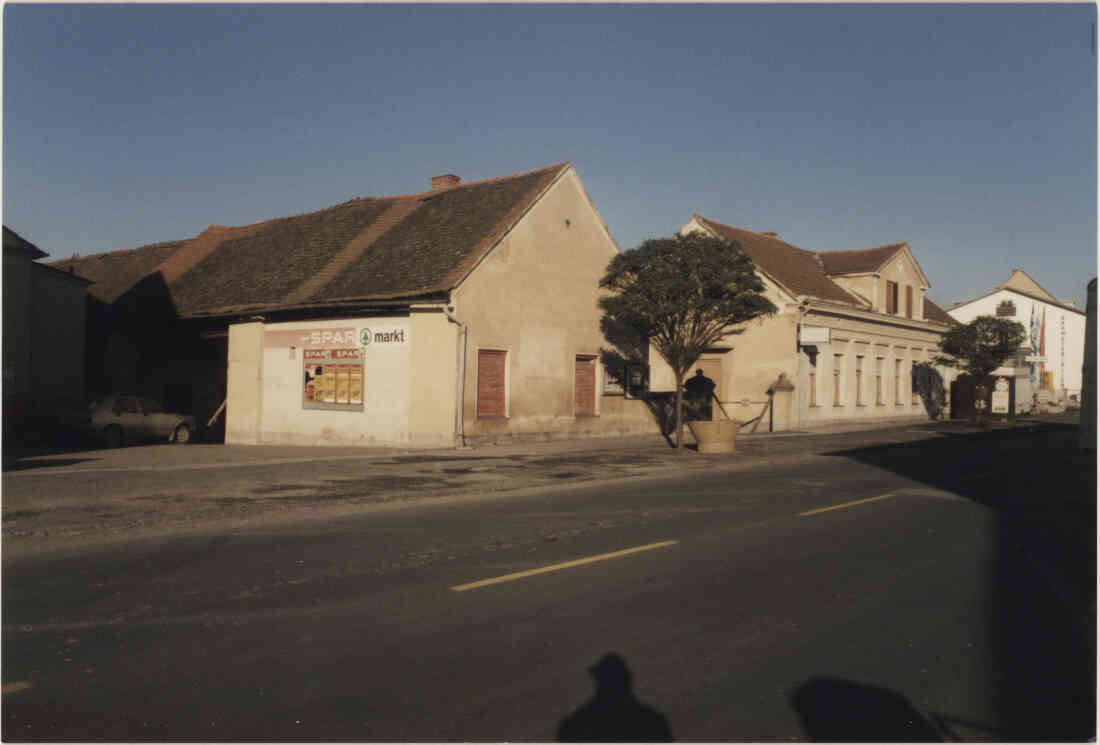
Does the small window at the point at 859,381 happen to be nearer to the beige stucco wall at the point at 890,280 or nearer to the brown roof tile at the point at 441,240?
the beige stucco wall at the point at 890,280

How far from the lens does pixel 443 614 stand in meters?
6.33

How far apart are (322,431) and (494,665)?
19.0 metres

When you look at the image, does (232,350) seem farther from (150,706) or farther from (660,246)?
(150,706)

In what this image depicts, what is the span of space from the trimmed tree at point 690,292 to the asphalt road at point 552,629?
10.3 metres

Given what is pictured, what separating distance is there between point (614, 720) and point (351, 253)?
23355 mm

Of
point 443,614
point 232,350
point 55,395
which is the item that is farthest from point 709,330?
point 55,395

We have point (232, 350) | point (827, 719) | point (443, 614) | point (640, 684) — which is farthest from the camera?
point (232, 350)

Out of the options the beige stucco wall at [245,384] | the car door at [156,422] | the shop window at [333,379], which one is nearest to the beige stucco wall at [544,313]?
the shop window at [333,379]

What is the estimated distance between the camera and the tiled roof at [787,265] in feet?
113

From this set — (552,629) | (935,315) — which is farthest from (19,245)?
(935,315)

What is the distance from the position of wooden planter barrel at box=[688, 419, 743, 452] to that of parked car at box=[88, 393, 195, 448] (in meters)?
15.1

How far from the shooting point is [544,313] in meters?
24.5

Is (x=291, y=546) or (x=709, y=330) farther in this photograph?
(x=709, y=330)

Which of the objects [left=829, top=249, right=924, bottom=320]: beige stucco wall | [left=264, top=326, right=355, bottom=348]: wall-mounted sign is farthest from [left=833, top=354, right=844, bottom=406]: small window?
[left=264, top=326, right=355, bottom=348]: wall-mounted sign
